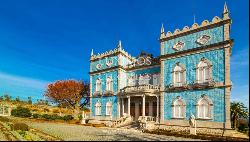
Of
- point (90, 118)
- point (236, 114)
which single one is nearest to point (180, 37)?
point (236, 114)

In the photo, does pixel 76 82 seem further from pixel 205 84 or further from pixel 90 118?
pixel 205 84

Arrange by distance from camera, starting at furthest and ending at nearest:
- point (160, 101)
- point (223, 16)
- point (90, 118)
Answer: point (90, 118) → point (160, 101) → point (223, 16)

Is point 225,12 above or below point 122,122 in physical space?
above

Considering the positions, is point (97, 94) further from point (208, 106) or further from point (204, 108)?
point (208, 106)

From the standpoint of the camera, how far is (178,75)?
28.4 metres

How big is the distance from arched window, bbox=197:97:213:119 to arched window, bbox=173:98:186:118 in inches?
76.2

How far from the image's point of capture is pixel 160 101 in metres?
29.9

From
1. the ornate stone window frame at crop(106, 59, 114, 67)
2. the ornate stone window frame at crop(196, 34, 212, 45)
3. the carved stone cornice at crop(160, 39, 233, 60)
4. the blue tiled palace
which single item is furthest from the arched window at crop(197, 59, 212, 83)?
the ornate stone window frame at crop(106, 59, 114, 67)

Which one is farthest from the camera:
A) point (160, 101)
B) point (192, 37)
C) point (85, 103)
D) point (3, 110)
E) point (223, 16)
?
point (3, 110)

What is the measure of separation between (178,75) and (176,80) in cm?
68

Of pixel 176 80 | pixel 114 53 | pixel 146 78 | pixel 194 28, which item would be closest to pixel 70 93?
pixel 114 53

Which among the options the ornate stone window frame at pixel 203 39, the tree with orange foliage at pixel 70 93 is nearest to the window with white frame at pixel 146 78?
the ornate stone window frame at pixel 203 39

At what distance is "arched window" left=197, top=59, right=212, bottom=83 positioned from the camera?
25703mm

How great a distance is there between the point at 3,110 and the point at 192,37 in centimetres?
5085
